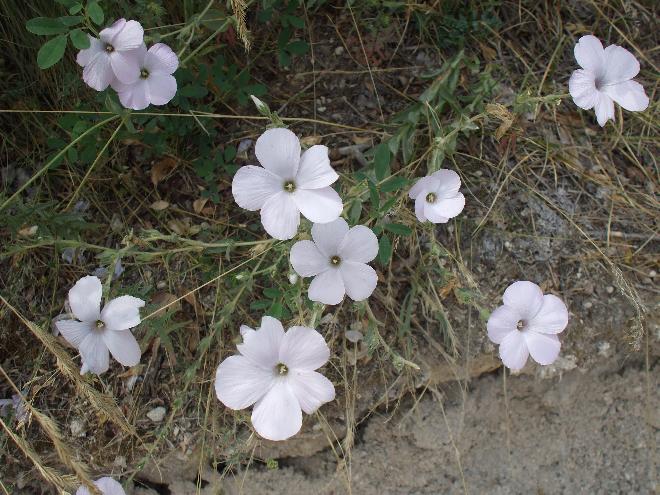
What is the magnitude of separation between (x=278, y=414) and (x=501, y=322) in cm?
63

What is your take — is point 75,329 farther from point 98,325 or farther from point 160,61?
point 160,61

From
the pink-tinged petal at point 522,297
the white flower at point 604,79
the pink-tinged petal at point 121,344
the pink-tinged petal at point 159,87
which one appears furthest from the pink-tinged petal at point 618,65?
the pink-tinged petal at point 121,344

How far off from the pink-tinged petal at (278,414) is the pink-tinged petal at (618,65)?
126cm

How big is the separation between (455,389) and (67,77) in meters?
1.71

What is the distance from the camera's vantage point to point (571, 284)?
88.2 inches

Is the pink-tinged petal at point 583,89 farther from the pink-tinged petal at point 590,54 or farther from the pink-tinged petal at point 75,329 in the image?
the pink-tinged petal at point 75,329

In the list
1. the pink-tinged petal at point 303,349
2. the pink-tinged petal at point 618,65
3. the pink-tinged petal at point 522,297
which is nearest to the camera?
the pink-tinged petal at point 303,349

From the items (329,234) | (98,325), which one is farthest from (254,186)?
(98,325)

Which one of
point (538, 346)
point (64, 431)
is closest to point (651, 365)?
point (538, 346)

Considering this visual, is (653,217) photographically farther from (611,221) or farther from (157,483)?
(157,483)

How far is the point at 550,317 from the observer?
1.68 meters

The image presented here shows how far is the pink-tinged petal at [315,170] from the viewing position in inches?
58.1

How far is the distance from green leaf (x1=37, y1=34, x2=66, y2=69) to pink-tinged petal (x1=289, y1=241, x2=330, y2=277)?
34.0 inches

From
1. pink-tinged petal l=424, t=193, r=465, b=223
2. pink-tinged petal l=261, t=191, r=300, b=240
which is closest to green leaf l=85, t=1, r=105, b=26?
pink-tinged petal l=261, t=191, r=300, b=240
